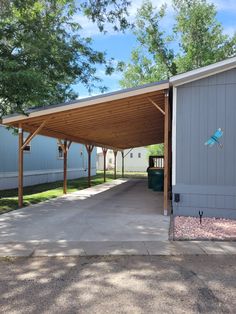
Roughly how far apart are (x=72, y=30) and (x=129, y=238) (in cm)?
908

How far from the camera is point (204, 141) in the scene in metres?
8.70

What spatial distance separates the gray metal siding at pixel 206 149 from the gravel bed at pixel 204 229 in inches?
16.0

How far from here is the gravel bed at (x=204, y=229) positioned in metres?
6.68

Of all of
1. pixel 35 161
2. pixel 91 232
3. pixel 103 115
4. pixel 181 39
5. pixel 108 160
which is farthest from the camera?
pixel 108 160

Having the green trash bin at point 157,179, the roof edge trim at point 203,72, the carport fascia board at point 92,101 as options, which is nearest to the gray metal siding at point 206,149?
the roof edge trim at point 203,72

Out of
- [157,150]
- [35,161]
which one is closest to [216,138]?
[35,161]

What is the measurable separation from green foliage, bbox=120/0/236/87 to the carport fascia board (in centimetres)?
2026

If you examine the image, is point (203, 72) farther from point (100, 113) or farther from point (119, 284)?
point (119, 284)

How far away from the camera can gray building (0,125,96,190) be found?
15.7 meters

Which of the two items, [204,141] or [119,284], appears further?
[204,141]

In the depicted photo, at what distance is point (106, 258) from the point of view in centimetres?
535

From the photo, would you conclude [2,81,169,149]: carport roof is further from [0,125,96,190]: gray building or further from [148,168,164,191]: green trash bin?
[0,125,96,190]: gray building

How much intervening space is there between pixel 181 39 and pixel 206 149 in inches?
923

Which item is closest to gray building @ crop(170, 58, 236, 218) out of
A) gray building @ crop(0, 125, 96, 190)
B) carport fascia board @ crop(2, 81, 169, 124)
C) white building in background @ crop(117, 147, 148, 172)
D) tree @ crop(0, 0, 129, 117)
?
carport fascia board @ crop(2, 81, 169, 124)
